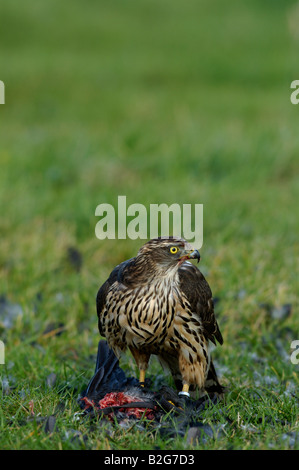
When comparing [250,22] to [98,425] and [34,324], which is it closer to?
[34,324]

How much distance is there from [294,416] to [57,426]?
1.35 metres

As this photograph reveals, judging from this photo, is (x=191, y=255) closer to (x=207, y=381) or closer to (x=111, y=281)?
(x=111, y=281)

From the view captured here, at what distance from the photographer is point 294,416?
4180 mm

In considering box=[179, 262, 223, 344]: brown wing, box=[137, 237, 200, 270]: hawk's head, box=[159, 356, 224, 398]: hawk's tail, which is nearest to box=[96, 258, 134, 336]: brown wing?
box=[137, 237, 200, 270]: hawk's head

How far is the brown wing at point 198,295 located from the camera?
4.24m

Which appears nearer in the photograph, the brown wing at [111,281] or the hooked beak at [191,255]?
the hooked beak at [191,255]

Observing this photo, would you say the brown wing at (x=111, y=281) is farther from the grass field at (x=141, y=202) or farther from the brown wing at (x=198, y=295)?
the grass field at (x=141, y=202)

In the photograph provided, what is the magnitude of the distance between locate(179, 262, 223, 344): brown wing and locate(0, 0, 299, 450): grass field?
0.49 metres

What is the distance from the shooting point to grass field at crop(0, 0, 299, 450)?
4.24 meters

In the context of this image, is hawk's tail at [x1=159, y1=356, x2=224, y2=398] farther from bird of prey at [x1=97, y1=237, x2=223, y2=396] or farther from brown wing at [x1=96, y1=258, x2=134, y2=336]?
brown wing at [x1=96, y1=258, x2=134, y2=336]

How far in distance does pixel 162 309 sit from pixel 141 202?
13.6 ft

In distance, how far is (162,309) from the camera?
409cm

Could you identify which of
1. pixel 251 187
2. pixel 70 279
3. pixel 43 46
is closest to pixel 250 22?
pixel 43 46

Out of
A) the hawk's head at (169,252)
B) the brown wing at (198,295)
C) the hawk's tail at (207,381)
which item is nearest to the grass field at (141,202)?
the hawk's tail at (207,381)
